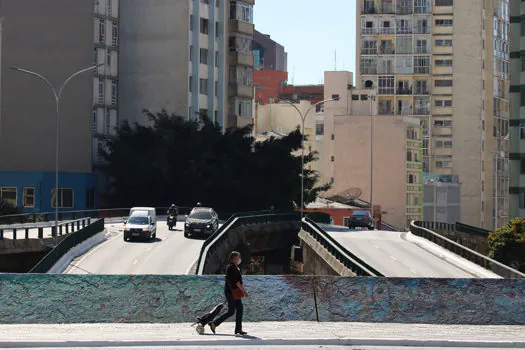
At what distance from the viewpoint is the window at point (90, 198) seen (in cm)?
9900

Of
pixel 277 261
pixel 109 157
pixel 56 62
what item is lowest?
pixel 277 261

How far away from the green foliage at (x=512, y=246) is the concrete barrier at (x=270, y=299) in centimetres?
3798

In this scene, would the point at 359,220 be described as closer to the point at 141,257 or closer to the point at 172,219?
the point at 172,219

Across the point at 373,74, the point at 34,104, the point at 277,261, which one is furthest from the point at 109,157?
the point at 373,74

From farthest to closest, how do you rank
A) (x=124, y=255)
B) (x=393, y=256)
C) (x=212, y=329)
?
(x=393, y=256) → (x=124, y=255) → (x=212, y=329)

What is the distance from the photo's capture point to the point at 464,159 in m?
160

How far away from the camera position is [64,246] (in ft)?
171

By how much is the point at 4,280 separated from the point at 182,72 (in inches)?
3276

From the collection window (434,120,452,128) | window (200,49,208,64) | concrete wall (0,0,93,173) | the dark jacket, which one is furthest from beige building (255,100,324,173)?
the dark jacket

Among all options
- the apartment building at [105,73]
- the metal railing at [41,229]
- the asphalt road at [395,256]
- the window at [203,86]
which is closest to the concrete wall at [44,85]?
the apartment building at [105,73]

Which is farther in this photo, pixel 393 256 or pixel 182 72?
pixel 182 72

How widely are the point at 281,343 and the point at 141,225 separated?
4480cm

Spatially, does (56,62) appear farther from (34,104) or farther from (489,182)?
(489,182)

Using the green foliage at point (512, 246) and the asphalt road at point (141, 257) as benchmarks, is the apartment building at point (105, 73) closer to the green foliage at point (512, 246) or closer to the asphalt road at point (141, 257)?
the asphalt road at point (141, 257)
